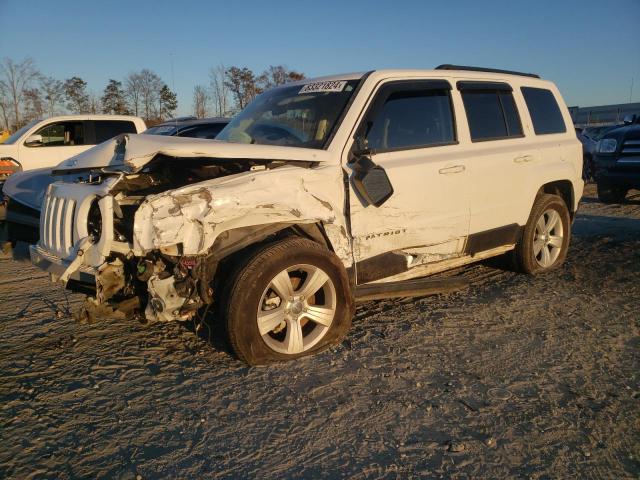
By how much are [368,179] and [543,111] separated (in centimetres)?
286

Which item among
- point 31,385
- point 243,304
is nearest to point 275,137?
point 243,304

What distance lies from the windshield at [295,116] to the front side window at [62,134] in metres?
7.03

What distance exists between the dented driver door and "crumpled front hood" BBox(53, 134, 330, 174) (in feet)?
1.86

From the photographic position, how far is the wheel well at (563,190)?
209 inches

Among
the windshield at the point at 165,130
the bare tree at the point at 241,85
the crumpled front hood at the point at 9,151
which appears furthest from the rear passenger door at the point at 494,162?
the bare tree at the point at 241,85

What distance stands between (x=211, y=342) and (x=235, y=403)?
0.90m

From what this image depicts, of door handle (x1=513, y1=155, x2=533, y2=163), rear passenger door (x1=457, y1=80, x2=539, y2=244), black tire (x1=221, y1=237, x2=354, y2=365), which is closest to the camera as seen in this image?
black tire (x1=221, y1=237, x2=354, y2=365)

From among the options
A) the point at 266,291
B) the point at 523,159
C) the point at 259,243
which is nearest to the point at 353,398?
the point at 266,291

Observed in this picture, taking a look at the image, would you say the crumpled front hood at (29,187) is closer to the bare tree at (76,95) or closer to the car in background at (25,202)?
the car in background at (25,202)

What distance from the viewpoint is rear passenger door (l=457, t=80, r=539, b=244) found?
4.36m

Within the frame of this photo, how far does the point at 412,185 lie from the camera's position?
3.79 metres

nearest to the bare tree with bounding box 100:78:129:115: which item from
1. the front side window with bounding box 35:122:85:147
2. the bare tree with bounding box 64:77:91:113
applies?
the bare tree with bounding box 64:77:91:113

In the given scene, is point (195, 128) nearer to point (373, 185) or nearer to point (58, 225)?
point (58, 225)

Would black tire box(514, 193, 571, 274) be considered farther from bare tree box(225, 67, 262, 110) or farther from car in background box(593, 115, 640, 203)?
bare tree box(225, 67, 262, 110)
